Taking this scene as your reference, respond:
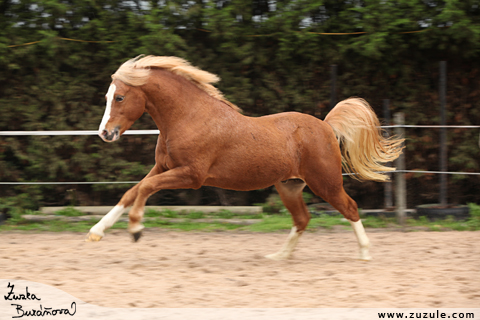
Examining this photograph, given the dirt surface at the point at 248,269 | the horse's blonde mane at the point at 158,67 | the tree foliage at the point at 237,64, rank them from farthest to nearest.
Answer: the tree foliage at the point at 237,64
the horse's blonde mane at the point at 158,67
the dirt surface at the point at 248,269

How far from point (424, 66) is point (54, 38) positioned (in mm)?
5296

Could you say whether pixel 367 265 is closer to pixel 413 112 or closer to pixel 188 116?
pixel 188 116

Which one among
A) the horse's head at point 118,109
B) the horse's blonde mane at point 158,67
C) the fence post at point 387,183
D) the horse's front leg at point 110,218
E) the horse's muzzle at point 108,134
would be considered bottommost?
the fence post at point 387,183

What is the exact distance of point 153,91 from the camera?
4.05 meters

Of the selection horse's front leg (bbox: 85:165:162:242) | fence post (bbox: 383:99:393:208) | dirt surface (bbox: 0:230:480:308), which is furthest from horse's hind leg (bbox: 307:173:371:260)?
fence post (bbox: 383:99:393:208)

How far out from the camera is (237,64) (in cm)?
724

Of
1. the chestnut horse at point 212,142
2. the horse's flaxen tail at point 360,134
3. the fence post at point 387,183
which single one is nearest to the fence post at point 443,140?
the fence post at point 387,183

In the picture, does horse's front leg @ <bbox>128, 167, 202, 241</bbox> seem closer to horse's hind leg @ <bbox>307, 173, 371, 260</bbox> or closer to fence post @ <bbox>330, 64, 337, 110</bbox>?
horse's hind leg @ <bbox>307, 173, 371, 260</bbox>

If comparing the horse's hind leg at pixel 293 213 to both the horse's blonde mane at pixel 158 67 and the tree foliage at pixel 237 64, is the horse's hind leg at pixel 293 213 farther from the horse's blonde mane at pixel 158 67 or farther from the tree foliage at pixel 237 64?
the tree foliage at pixel 237 64

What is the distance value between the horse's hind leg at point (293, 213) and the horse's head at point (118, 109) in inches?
60.1

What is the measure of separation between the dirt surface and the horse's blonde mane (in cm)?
151

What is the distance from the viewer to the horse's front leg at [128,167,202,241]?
3773 millimetres

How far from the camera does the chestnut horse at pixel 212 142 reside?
3920mm

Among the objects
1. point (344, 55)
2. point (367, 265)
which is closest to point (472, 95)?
point (344, 55)
